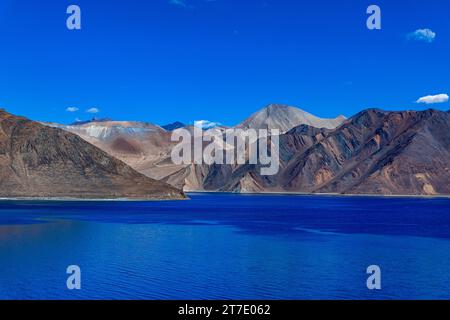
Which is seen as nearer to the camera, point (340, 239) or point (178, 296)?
point (178, 296)

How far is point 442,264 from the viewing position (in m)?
60.8

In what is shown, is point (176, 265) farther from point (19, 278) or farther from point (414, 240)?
point (414, 240)

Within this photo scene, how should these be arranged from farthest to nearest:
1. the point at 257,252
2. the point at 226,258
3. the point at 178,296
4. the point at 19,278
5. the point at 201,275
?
1. the point at 257,252
2. the point at 226,258
3. the point at 201,275
4. the point at 19,278
5. the point at 178,296

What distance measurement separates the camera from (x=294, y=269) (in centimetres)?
5666

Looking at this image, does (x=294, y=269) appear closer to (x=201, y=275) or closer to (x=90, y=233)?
(x=201, y=275)
